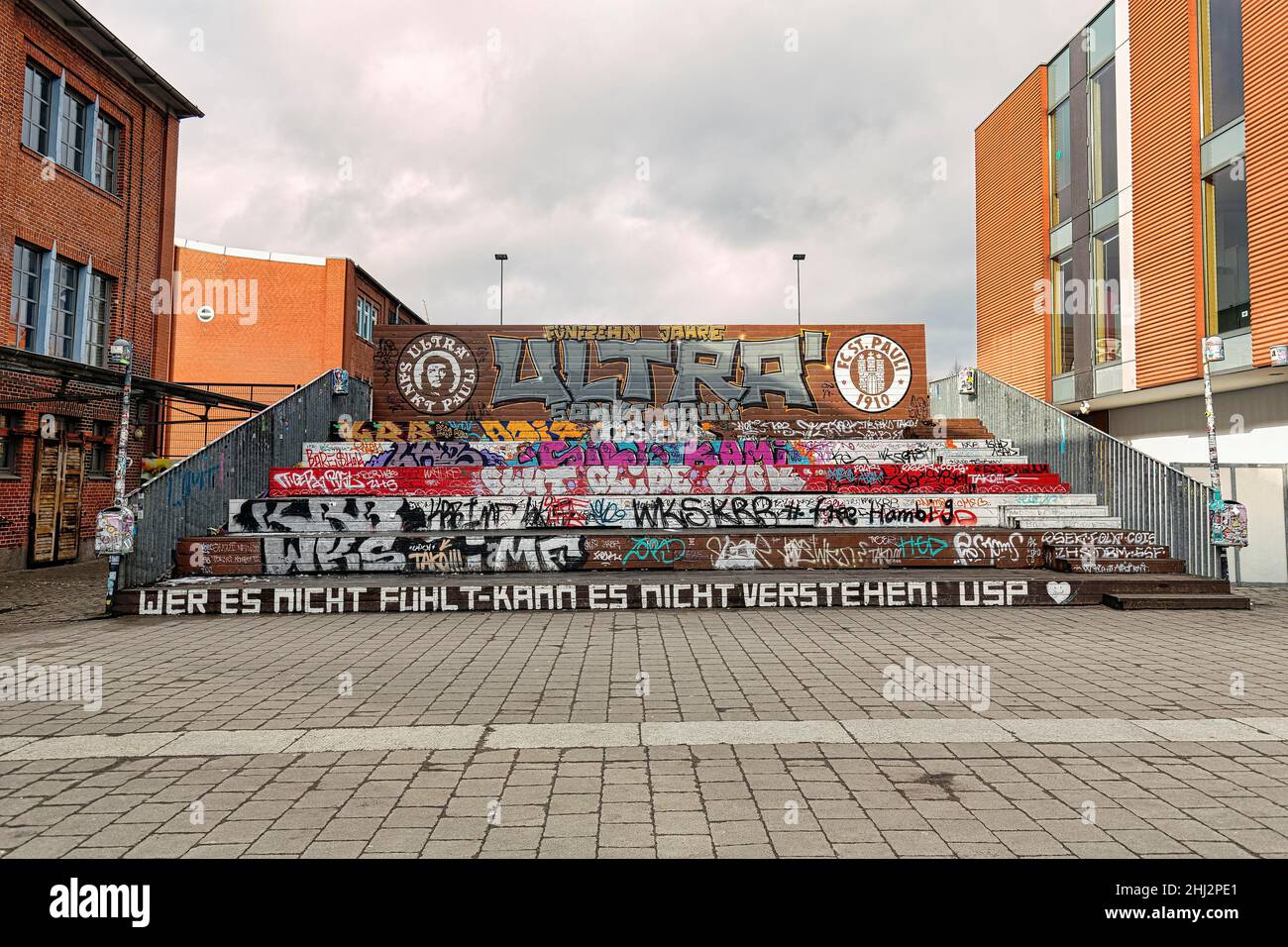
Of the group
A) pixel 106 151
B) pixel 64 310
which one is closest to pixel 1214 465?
pixel 64 310

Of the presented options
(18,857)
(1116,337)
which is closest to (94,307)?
(18,857)

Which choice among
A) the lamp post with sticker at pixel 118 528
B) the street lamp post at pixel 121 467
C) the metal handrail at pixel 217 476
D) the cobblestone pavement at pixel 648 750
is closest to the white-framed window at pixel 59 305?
the metal handrail at pixel 217 476

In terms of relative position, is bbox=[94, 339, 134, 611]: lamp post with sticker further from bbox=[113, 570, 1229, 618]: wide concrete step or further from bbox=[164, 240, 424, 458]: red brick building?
bbox=[164, 240, 424, 458]: red brick building

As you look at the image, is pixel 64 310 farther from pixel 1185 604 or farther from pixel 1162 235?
pixel 1162 235

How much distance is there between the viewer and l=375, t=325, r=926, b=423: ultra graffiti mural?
60.5ft

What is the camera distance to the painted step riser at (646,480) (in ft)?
45.0

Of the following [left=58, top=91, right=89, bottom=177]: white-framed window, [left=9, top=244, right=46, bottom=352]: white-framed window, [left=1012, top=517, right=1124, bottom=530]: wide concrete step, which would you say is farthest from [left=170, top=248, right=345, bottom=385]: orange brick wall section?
[left=1012, top=517, right=1124, bottom=530]: wide concrete step

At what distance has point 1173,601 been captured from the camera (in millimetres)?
9898

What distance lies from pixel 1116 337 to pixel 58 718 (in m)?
21.2

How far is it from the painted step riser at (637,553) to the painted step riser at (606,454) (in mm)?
3946

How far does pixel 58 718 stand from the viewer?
5.23m

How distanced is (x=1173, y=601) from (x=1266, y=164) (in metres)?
9.95

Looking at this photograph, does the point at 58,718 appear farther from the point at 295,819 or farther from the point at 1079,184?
the point at 1079,184

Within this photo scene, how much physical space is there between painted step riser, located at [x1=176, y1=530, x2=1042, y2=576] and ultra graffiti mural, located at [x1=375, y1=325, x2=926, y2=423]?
24.4ft
